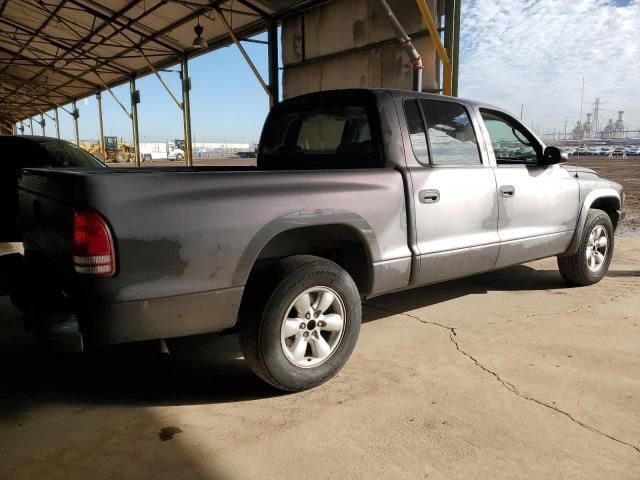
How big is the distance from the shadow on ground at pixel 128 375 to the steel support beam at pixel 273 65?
10.1 m

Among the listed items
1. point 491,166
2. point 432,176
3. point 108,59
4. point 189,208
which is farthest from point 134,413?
point 108,59

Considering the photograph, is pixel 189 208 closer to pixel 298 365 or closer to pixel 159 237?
pixel 159 237

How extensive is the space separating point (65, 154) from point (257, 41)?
311 inches

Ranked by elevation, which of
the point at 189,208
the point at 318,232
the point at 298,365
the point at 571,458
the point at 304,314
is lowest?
the point at 571,458

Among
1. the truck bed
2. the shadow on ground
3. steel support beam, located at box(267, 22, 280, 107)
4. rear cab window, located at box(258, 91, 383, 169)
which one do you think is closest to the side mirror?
rear cab window, located at box(258, 91, 383, 169)

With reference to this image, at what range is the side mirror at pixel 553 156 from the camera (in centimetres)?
420

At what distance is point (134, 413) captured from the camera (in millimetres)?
2529

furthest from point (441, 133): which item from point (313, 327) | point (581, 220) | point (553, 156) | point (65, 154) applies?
point (65, 154)

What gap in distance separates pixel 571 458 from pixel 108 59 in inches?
809

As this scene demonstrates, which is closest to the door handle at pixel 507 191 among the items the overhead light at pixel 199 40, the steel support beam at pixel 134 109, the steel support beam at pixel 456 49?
the steel support beam at pixel 456 49

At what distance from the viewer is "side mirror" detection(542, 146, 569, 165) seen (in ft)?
13.8

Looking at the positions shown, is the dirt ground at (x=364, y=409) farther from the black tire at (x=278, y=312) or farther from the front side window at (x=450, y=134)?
the front side window at (x=450, y=134)

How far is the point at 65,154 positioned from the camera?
21.5ft

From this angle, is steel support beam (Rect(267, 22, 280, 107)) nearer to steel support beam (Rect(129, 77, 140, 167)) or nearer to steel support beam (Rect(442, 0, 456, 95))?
steel support beam (Rect(442, 0, 456, 95))
